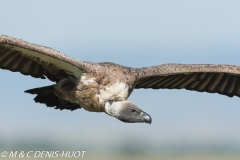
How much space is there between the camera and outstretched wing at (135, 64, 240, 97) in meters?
13.4

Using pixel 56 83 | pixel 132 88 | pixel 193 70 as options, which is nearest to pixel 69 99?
Result: pixel 56 83

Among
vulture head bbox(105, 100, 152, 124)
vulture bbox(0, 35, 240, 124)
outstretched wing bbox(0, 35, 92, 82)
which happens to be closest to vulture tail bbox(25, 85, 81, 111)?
vulture bbox(0, 35, 240, 124)

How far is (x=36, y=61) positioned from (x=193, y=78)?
138 inches

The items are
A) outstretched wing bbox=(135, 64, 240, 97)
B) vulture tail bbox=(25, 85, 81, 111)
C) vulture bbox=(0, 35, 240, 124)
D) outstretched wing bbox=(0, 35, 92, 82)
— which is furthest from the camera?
vulture tail bbox=(25, 85, 81, 111)

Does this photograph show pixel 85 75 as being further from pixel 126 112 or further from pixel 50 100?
pixel 50 100

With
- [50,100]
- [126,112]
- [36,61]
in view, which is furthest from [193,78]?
[36,61]

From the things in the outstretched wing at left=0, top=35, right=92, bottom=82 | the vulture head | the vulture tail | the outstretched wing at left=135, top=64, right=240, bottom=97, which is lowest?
the vulture head

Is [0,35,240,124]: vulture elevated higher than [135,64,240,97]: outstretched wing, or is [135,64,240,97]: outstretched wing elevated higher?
[135,64,240,97]: outstretched wing

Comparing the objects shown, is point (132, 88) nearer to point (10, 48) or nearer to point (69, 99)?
point (69, 99)

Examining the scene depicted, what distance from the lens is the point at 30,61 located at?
A: 12.8 meters

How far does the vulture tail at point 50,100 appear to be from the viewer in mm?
13625

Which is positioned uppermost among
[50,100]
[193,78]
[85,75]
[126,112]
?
[193,78]

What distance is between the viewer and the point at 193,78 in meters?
14.5

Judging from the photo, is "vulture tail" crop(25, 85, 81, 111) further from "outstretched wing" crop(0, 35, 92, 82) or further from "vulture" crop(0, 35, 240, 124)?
"outstretched wing" crop(0, 35, 92, 82)
